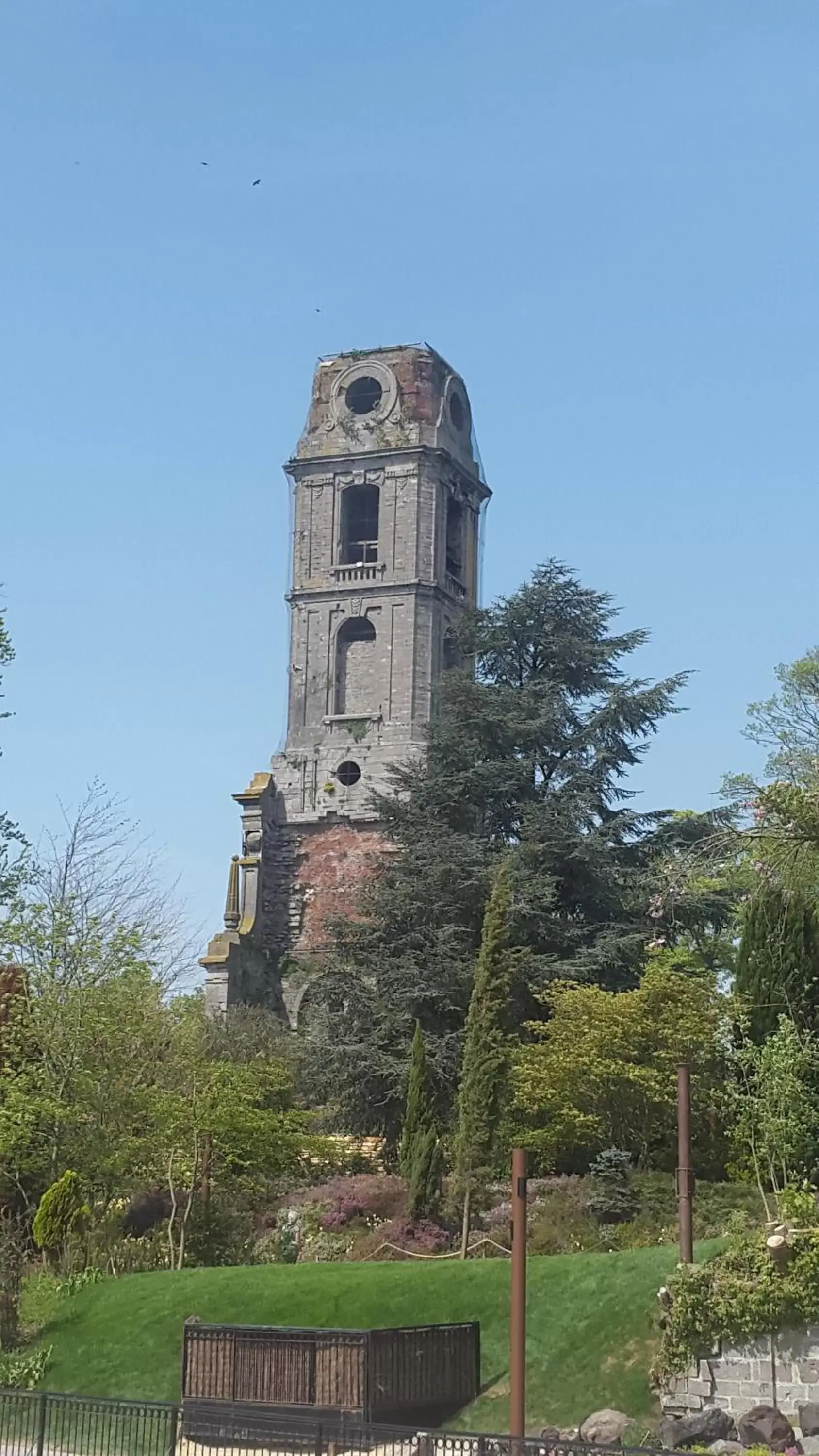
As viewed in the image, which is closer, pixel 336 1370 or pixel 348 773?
pixel 336 1370

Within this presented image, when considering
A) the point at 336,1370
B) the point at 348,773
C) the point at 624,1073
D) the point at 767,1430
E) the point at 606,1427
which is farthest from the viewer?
the point at 348,773

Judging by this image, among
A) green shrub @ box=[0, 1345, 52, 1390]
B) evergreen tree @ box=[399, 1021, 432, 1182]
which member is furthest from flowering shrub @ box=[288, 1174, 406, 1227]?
green shrub @ box=[0, 1345, 52, 1390]

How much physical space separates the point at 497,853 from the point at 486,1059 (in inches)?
402

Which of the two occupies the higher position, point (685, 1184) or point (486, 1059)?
point (486, 1059)

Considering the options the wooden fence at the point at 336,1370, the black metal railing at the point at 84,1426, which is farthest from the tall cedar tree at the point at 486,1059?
the black metal railing at the point at 84,1426

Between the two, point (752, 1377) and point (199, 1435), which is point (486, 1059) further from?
point (199, 1435)

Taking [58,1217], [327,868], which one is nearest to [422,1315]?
[58,1217]

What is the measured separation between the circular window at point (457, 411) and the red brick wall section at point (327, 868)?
46.8ft

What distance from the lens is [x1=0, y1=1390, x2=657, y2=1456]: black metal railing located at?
652 inches

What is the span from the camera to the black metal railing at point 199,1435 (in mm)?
16562

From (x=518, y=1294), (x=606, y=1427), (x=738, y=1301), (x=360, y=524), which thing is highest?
(x=360, y=524)

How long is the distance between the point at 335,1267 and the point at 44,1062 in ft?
24.6

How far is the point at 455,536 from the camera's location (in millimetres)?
58812

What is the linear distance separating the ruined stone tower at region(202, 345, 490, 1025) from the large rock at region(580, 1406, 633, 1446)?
99.2 feet
